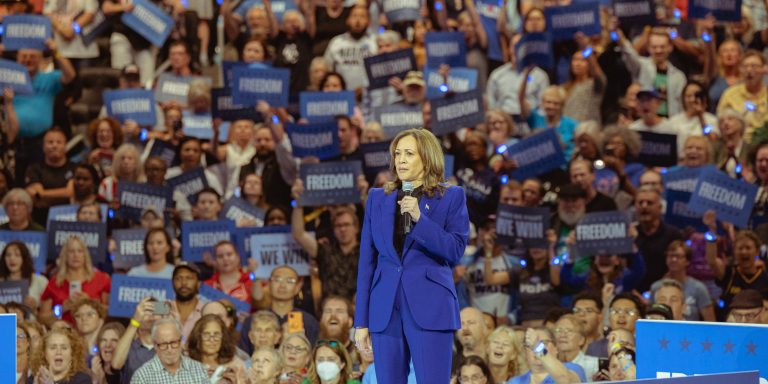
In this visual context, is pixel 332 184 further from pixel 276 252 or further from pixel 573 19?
pixel 573 19

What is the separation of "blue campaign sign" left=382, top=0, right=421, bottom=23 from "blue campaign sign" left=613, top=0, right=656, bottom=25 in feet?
5.50

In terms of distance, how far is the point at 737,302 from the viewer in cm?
893

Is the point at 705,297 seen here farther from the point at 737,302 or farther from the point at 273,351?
the point at 273,351

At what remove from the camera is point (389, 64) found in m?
11.3

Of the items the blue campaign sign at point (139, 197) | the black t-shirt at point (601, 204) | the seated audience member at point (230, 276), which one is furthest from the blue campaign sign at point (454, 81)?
the seated audience member at point (230, 276)

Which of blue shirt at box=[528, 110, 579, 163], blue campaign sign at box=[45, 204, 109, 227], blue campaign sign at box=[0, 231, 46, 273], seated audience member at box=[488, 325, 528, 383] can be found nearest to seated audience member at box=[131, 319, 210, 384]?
seated audience member at box=[488, 325, 528, 383]

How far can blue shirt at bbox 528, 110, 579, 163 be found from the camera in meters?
11.3

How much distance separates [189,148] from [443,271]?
20.0 ft

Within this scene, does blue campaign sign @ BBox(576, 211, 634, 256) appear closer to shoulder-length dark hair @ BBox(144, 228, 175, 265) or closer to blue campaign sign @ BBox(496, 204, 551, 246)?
blue campaign sign @ BBox(496, 204, 551, 246)

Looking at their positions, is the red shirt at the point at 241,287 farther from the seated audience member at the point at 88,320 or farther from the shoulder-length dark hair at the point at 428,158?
the shoulder-length dark hair at the point at 428,158

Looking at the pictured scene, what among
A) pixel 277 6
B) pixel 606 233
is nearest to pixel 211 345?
pixel 606 233

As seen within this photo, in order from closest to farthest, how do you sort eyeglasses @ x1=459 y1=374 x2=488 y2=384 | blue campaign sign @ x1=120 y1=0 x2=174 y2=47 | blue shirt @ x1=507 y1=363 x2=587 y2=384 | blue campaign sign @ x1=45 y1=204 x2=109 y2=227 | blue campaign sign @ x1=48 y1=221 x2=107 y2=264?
eyeglasses @ x1=459 y1=374 x2=488 y2=384 → blue shirt @ x1=507 y1=363 x2=587 y2=384 → blue campaign sign @ x1=48 y1=221 x2=107 y2=264 → blue campaign sign @ x1=45 y1=204 x2=109 y2=227 → blue campaign sign @ x1=120 y1=0 x2=174 y2=47

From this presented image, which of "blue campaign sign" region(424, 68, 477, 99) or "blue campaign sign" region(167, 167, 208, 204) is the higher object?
"blue campaign sign" region(424, 68, 477, 99)

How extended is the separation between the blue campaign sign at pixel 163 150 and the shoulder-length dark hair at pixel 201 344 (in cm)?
291
